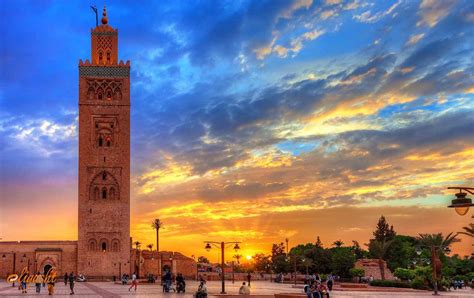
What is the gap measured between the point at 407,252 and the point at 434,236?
32.1 metres

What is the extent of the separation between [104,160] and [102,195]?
3537mm

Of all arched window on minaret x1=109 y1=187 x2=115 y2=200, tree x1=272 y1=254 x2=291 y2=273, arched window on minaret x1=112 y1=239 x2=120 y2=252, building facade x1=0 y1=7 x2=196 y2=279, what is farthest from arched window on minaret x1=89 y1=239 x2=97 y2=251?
tree x1=272 y1=254 x2=291 y2=273

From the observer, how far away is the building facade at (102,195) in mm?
58875

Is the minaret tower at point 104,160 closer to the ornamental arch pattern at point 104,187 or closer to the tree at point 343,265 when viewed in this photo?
the ornamental arch pattern at point 104,187

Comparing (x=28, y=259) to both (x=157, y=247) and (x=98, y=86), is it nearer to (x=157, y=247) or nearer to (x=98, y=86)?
(x=98, y=86)

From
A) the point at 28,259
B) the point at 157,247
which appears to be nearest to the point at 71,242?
the point at 28,259

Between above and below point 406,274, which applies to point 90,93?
above

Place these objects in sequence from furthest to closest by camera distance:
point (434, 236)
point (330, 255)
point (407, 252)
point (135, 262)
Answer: point (407, 252)
point (330, 255)
point (135, 262)
point (434, 236)

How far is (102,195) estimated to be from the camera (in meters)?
61.4

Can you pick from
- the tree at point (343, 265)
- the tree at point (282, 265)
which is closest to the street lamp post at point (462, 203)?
the tree at point (343, 265)

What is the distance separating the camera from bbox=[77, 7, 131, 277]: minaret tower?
196 feet

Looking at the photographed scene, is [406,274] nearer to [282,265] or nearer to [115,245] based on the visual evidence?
[115,245]

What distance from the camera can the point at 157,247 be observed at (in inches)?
3302

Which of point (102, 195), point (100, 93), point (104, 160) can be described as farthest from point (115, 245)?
point (100, 93)
